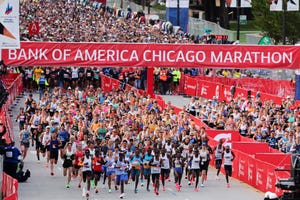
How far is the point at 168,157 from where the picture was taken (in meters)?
34.5

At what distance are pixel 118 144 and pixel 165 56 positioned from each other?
16857 millimetres

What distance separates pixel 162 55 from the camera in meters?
50.9

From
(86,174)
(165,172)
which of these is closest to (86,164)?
(86,174)

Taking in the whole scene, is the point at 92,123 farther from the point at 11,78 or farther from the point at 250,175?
the point at 11,78

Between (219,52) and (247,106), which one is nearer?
(247,106)

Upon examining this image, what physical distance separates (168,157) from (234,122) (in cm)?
884

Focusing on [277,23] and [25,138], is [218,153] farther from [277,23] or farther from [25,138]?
[277,23]

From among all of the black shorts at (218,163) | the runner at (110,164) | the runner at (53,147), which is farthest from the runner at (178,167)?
the runner at (53,147)

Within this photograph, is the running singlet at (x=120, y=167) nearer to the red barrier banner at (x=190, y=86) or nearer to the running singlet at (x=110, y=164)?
the running singlet at (x=110, y=164)

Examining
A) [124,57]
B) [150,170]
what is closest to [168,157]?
[150,170]

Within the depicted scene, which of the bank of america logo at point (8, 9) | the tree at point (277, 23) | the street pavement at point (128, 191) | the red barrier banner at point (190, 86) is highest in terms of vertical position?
the bank of america logo at point (8, 9)

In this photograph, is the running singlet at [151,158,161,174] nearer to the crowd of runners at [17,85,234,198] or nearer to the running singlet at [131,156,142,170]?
the crowd of runners at [17,85,234,198]

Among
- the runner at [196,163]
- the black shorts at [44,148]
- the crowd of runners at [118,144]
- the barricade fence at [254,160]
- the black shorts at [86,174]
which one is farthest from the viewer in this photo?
the black shorts at [44,148]

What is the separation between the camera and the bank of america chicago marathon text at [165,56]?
49.5 meters
